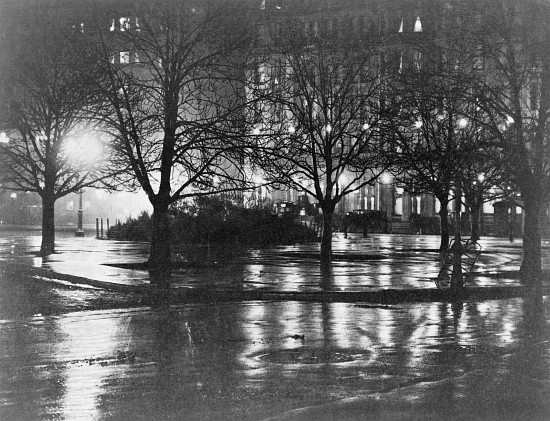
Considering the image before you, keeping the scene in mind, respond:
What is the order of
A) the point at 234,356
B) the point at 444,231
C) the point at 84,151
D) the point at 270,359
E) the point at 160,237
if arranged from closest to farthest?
the point at 270,359 < the point at 234,356 < the point at 160,237 < the point at 84,151 < the point at 444,231

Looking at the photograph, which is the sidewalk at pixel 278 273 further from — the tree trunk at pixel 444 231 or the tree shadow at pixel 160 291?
the tree trunk at pixel 444 231

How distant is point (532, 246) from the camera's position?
83.0ft

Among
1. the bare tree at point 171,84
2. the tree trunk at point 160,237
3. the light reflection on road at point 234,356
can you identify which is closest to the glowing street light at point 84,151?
the bare tree at point 171,84

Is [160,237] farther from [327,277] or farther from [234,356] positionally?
[234,356]

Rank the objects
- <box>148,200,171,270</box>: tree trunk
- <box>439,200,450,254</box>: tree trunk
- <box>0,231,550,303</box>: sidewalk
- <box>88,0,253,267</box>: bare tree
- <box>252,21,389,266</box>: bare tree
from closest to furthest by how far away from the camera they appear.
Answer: <box>0,231,550,303</box>: sidewalk → <box>88,0,253,267</box>: bare tree → <box>148,200,171,270</box>: tree trunk → <box>252,21,389,266</box>: bare tree → <box>439,200,450,254</box>: tree trunk

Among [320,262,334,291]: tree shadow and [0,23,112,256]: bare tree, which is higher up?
[0,23,112,256]: bare tree

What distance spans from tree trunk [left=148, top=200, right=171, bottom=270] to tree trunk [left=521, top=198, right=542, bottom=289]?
10.2 m

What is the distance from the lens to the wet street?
342 inches

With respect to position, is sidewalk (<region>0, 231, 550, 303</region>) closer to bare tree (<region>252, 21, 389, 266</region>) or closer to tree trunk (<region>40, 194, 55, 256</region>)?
tree trunk (<region>40, 194, 55, 256</region>)

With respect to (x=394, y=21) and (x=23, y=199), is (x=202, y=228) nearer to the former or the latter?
(x=394, y=21)

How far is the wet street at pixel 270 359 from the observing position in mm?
8695

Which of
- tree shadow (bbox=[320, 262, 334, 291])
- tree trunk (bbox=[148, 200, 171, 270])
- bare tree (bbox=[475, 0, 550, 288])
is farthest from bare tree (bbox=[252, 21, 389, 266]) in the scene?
bare tree (bbox=[475, 0, 550, 288])

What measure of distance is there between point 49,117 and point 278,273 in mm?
11775

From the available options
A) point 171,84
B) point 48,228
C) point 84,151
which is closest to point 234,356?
point 171,84
